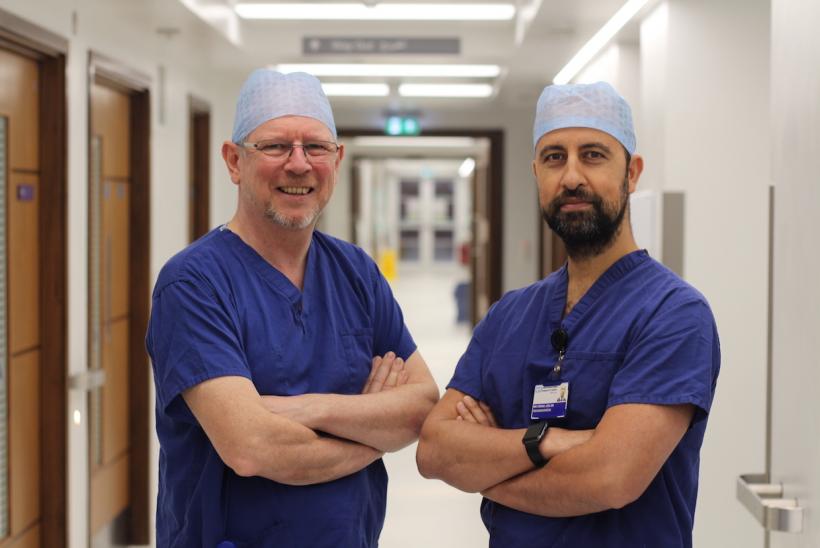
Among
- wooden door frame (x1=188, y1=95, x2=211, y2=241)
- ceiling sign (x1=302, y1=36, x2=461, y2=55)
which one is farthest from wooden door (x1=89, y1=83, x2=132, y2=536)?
wooden door frame (x1=188, y1=95, x2=211, y2=241)

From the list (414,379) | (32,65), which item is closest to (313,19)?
(32,65)

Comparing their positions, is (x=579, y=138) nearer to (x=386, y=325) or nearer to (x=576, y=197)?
(x=576, y=197)

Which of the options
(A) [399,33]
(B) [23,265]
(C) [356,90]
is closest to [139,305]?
(B) [23,265]

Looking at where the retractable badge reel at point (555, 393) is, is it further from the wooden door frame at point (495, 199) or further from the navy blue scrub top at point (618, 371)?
the wooden door frame at point (495, 199)

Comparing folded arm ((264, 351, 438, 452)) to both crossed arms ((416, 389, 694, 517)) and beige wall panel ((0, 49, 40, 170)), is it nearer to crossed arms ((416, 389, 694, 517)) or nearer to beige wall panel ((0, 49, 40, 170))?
crossed arms ((416, 389, 694, 517))

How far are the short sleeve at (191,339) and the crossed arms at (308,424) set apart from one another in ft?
0.08

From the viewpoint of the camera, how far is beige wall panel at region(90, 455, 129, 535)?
4.32 meters

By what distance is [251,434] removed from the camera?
71.2 inches

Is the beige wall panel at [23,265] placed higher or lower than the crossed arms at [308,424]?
higher

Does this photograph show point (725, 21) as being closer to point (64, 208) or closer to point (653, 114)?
point (653, 114)

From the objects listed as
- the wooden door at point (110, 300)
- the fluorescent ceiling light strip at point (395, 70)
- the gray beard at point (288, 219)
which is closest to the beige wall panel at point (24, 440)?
the wooden door at point (110, 300)

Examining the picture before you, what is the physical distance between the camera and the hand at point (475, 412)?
6.43 feet

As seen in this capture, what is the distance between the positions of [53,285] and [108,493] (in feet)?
4.30

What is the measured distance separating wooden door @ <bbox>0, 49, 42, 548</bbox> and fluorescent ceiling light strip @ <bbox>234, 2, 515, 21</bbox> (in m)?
1.57
